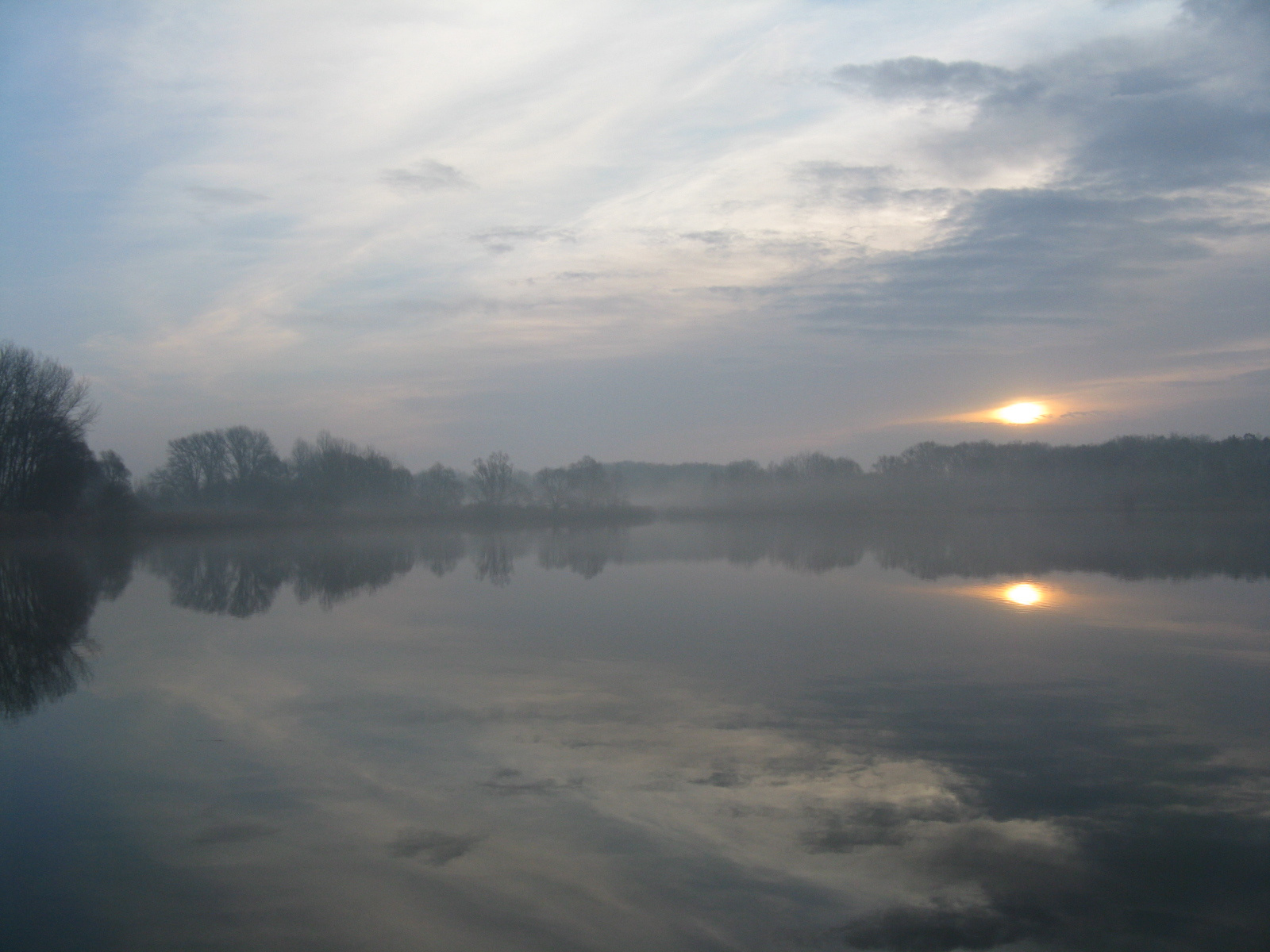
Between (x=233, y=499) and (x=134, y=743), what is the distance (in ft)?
261

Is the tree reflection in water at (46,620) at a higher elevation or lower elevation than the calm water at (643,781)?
higher

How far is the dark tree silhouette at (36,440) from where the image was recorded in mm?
41906

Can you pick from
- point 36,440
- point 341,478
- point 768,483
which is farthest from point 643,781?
point 768,483

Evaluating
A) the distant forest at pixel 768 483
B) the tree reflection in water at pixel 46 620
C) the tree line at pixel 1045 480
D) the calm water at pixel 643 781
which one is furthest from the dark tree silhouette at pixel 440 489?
the calm water at pixel 643 781

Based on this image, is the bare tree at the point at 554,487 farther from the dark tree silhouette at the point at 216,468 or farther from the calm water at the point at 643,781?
the calm water at the point at 643,781

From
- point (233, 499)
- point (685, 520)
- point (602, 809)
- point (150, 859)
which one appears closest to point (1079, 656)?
point (602, 809)

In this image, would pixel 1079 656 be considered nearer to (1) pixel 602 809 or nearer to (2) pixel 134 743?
(1) pixel 602 809

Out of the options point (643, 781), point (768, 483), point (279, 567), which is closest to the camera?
point (643, 781)

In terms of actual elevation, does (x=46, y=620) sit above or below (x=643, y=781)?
above

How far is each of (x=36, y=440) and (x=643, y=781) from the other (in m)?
46.6

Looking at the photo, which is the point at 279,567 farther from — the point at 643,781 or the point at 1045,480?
the point at 1045,480

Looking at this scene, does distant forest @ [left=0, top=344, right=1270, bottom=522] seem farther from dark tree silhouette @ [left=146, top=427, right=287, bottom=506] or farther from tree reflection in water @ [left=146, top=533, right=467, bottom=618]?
tree reflection in water @ [left=146, top=533, right=467, bottom=618]

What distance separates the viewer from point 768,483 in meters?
107

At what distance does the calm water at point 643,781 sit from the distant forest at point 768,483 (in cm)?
4807
